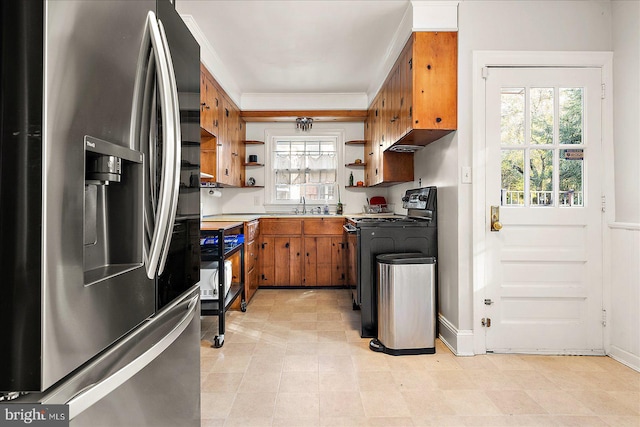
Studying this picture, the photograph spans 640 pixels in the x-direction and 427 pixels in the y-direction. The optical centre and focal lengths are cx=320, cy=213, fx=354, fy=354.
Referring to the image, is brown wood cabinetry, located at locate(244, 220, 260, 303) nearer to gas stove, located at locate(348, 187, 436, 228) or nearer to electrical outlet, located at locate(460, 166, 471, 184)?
gas stove, located at locate(348, 187, 436, 228)

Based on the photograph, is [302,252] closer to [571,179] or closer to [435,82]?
[435,82]

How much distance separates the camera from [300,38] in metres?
3.17

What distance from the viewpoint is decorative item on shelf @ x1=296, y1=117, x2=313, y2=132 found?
4888mm

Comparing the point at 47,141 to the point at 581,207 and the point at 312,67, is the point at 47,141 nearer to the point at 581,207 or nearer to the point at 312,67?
the point at 581,207

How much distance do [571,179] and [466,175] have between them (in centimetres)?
74

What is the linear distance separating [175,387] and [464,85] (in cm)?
253

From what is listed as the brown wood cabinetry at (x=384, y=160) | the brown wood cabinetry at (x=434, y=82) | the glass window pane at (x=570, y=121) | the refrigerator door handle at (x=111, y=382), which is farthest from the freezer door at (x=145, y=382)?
the brown wood cabinetry at (x=384, y=160)

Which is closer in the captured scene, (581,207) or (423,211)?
(581,207)

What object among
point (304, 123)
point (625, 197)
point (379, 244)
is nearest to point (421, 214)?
point (379, 244)

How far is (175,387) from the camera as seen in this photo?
36.9 inches

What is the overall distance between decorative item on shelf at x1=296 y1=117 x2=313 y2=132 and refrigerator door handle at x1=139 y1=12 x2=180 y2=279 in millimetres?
4181

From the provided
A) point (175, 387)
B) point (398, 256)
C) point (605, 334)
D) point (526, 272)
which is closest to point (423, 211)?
point (398, 256)

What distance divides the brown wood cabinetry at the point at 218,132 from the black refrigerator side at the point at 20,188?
9.16 ft

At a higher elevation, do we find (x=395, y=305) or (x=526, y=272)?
(x=526, y=272)
